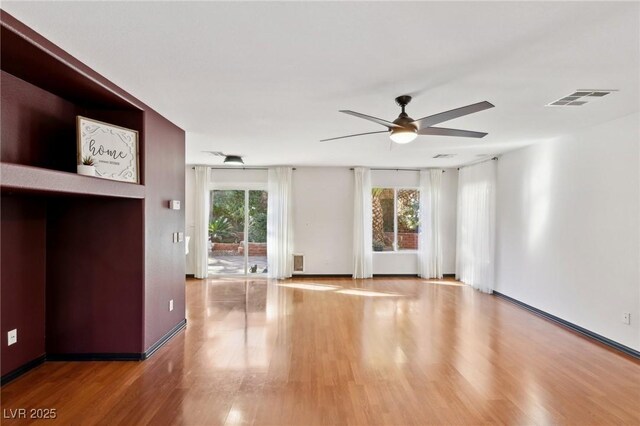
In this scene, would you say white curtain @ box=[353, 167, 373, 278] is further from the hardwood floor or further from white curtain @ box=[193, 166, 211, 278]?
white curtain @ box=[193, 166, 211, 278]

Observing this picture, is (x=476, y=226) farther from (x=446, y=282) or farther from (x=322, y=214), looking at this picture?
(x=322, y=214)

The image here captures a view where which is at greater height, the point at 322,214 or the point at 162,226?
the point at 322,214

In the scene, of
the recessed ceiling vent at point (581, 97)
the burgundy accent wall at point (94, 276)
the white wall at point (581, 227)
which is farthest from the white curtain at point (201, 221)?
the recessed ceiling vent at point (581, 97)

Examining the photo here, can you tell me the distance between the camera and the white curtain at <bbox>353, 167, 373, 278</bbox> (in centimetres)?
685

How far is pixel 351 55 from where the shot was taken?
205 centimetres

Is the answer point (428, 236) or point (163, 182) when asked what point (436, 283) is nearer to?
point (428, 236)

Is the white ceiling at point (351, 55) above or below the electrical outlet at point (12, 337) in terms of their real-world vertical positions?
above

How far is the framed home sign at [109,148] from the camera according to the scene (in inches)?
99.1

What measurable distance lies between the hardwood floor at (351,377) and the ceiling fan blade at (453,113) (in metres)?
2.25

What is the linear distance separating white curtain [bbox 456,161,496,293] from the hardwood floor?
5.00ft

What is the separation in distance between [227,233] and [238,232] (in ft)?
0.83

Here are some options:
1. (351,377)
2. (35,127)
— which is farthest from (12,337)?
(351,377)

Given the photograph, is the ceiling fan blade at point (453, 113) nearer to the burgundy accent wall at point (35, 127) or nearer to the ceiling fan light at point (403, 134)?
the ceiling fan light at point (403, 134)

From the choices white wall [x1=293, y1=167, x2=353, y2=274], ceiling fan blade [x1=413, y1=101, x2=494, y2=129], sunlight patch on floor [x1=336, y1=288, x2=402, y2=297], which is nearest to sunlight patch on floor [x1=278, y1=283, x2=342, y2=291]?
sunlight patch on floor [x1=336, y1=288, x2=402, y2=297]
